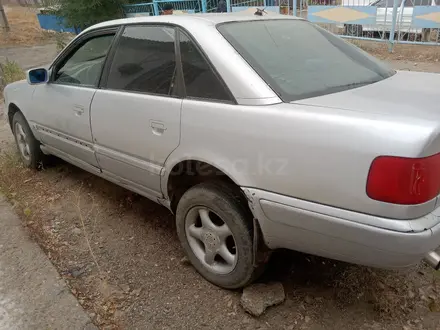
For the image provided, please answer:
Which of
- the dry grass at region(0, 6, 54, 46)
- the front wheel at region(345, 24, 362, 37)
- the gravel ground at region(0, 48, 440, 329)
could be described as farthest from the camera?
the dry grass at region(0, 6, 54, 46)

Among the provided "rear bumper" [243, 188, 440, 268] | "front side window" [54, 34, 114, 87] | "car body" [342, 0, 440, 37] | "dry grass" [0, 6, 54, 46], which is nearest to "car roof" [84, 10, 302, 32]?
"front side window" [54, 34, 114, 87]

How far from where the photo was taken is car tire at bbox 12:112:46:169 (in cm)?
431

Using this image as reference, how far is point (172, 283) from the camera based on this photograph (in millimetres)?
2637

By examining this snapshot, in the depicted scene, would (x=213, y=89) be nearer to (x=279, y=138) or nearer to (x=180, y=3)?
(x=279, y=138)

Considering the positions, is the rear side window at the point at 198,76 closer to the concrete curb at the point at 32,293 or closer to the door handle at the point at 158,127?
the door handle at the point at 158,127

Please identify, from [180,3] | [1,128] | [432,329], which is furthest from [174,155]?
[180,3]

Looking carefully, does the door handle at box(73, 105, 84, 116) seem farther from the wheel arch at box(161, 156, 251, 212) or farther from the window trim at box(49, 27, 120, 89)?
the wheel arch at box(161, 156, 251, 212)

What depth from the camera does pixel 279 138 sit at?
6.26 ft

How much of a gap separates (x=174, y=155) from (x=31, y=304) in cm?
129

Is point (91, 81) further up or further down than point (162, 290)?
further up

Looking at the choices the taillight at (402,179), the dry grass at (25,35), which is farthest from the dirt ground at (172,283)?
the dry grass at (25,35)

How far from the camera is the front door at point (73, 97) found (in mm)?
3189

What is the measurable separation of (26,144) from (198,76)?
297cm

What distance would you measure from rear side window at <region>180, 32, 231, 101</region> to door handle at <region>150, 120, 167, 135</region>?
0.26m
